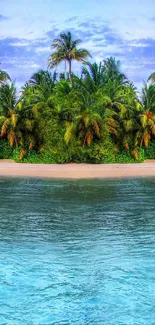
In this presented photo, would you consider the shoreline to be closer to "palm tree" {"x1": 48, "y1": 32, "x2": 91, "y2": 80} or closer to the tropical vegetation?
the tropical vegetation

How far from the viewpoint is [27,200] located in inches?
595

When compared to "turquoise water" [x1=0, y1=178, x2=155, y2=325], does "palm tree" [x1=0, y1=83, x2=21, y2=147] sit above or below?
above

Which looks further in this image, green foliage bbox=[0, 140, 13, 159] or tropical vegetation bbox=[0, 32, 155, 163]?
green foliage bbox=[0, 140, 13, 159]

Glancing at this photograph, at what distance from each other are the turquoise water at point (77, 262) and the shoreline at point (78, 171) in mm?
8889

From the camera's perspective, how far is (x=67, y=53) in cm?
4712

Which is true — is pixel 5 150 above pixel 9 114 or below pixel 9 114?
below

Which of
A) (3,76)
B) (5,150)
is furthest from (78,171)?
(3,76)

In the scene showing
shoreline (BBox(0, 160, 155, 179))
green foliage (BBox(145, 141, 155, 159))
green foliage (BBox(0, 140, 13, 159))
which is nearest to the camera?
shoreline (BBox(0, 160, 155, 179))

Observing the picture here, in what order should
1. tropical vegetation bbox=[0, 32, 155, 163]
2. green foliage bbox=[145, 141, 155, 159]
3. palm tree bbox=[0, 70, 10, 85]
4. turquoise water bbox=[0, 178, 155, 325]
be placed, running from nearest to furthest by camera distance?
turquoise water bbox=[0, 178, 155, 325] → tropical vegetation bbox=[0, 32, 155, 163] → green foliage bbox=[145, 141, 155, 159] → palm tree bbox=[0, 70, 10, 85]

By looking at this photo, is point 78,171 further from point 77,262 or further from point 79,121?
point 77,262

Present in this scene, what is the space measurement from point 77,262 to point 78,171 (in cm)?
1803

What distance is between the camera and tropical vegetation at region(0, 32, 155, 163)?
1159 inches

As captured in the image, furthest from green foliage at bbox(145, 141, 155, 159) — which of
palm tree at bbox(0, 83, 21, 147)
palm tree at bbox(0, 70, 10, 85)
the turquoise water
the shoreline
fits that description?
the turquoise water

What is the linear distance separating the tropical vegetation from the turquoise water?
48.8 ft
